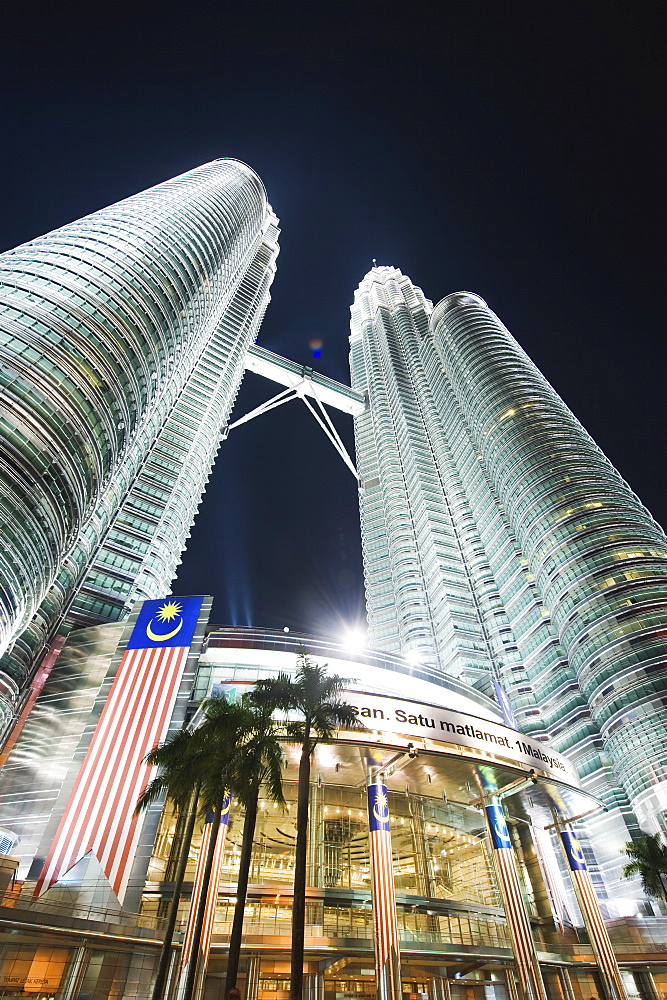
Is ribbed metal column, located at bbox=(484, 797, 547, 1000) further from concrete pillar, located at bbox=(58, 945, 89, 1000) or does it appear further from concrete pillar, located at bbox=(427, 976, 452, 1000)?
concrete pillar, located at bbox=(58, 945, 89, 1000)

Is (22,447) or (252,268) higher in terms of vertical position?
(252,268)

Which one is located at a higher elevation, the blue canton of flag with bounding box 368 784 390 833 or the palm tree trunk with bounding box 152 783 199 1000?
the blue canton of flag with bounding box 368 784 390 833

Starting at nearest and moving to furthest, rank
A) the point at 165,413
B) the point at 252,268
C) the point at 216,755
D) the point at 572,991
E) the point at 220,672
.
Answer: the point at 216,755, the point at 572,991, the point at 220,672, the point at 165,413, the point at 252,268

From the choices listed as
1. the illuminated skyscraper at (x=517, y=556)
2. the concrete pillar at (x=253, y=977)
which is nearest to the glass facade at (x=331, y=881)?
the concrete pillar at (x=253, y=977)

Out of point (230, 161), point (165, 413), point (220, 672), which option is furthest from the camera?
point (230, 161)

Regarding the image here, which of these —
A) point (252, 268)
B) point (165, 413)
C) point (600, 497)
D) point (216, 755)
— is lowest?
point (216, 755)

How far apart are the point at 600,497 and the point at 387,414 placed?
68146 millimetres

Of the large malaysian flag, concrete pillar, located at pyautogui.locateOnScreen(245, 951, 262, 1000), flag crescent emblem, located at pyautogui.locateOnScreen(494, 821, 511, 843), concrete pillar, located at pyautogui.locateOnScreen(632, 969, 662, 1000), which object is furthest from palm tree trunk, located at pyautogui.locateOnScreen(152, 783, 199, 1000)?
concrete pillar, located at pyautogui.locateOnScreen(632, 969, 662, 1000)

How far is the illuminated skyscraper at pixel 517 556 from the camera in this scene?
68250 mm

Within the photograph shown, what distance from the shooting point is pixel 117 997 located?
2670 centimetres

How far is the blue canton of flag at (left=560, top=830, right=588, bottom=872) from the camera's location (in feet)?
133

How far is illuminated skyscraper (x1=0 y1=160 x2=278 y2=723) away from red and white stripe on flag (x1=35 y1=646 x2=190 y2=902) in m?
14.1

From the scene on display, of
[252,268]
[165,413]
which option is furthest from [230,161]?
[165,413]

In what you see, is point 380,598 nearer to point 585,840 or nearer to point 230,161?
point 585,840
